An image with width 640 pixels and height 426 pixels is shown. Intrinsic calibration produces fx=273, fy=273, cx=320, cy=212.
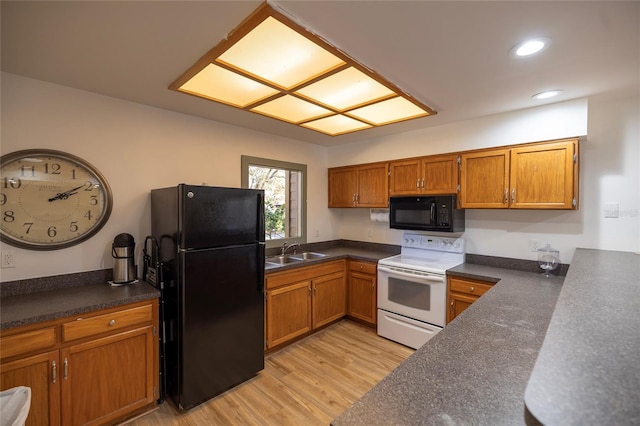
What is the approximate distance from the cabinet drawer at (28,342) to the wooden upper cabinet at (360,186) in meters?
3.16

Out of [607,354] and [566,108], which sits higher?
[566,108]

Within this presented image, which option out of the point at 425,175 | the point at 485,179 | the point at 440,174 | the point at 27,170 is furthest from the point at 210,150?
the point at 485,179

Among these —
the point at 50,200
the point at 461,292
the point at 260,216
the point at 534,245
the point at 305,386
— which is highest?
the point at 50,200

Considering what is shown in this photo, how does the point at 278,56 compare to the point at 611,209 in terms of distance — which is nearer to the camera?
the point at 278,56

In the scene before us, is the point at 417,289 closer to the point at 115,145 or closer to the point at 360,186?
the point at 360,186

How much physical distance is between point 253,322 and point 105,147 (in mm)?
1939

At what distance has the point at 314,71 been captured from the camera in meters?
→ 1.83

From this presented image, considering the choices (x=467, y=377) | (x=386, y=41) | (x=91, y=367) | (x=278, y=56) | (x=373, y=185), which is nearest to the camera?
(x=467, y=377)

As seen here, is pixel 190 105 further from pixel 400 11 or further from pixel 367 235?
pixel 367 235

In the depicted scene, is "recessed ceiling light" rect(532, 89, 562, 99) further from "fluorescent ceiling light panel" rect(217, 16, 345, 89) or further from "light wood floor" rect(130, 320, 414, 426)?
"light wood floor" rect(130, 320, 414, 426)

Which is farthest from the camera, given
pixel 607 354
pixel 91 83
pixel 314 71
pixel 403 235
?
pixel 403 235

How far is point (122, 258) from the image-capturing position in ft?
7.19

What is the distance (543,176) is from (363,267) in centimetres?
205

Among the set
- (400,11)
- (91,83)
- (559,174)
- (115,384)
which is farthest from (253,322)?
(559,174)
